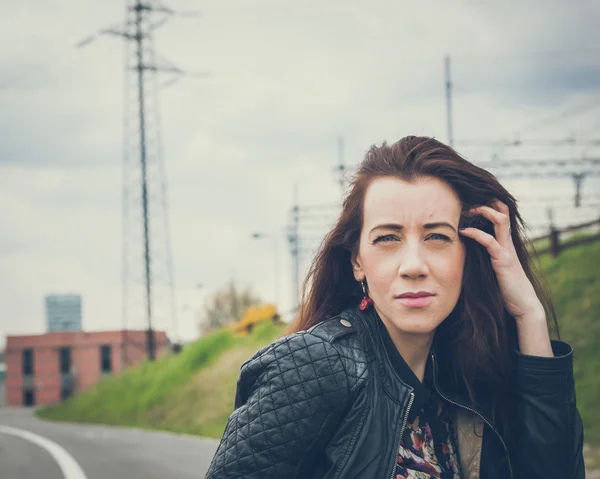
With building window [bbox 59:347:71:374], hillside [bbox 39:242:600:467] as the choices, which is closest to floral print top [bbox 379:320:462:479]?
hillside [bbox 39:242:600:467]

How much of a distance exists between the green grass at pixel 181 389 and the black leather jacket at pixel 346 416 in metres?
19.5

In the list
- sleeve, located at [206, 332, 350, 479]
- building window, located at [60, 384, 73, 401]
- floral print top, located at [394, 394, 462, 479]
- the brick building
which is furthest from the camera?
building window, located at [60, 384, 73, 401]

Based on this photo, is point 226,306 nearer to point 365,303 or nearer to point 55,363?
point 55,363

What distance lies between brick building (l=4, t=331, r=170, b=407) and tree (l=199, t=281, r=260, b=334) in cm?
3834

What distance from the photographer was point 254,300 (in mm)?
73562

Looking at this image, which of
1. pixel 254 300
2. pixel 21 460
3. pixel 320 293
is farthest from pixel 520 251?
pixel 254 300

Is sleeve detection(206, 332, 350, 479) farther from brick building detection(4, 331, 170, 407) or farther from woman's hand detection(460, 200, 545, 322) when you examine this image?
brick building detection(4, 331, 170, 407)

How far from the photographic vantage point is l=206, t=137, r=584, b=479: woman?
2104 mm

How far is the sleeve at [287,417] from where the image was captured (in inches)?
81.7

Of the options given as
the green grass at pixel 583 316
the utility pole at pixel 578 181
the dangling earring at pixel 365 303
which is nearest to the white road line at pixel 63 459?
the green grass at pixel 583 316

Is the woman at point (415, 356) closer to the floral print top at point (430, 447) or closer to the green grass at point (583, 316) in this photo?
the floral print top at point (430, 447)

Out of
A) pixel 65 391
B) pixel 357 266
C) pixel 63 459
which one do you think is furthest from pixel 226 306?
pixel 357 266

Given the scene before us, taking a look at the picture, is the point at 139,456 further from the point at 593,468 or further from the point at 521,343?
the point at 521,343

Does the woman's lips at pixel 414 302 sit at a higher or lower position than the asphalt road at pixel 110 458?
higher
